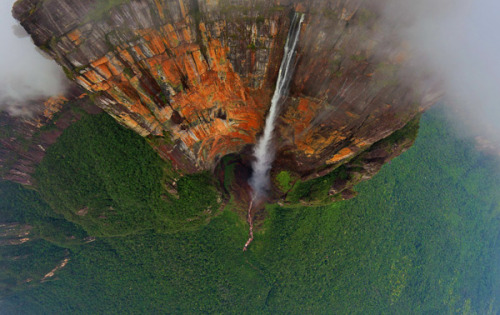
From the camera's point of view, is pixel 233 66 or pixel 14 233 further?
pixel 14 233

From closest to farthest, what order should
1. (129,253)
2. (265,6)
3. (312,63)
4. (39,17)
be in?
(39,17) → (265,6) → (312,63) → (129,253)

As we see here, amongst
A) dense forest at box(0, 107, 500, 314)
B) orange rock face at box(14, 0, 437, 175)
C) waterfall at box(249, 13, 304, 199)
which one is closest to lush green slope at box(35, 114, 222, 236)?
dense forest at box(0, 107, 500, 314)

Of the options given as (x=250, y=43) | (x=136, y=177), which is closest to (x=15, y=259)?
(x=136, y=177)

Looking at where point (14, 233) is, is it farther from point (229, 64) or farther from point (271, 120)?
point (271, 120)

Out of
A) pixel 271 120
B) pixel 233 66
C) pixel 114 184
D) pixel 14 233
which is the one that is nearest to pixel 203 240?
pixel 114 184

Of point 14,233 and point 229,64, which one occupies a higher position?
point 229,64

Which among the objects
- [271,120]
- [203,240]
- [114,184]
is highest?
[271,120]

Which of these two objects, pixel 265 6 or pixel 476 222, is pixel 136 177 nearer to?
pixel 265 6
